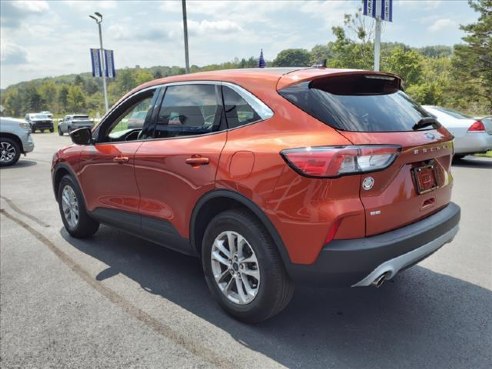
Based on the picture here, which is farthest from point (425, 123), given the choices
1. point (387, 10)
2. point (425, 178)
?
point (387, 10)

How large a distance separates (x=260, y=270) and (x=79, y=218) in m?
2.96

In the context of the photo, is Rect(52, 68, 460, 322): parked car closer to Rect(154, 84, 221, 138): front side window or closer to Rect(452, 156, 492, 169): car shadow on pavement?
Rect(154, 84, 221, 138): front side window

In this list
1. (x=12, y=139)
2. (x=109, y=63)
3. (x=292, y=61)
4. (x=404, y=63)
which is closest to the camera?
(x=292, y=61)

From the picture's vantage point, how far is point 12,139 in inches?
Answer: 511

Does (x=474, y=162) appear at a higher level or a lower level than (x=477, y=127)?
lower

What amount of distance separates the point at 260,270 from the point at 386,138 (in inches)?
45.4

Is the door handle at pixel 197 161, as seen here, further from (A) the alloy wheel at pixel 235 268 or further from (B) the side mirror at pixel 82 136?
(B) the side mirror at pixel 82 136

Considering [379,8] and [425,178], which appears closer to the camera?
[425,178]

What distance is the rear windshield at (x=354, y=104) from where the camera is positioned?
9.10 ft

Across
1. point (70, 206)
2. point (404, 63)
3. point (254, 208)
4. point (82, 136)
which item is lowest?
point (70, 206)

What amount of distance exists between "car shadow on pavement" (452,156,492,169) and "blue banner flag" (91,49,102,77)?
28006mm

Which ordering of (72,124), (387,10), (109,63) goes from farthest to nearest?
1. (109,63)
2. (72,124)
3. (387,10)

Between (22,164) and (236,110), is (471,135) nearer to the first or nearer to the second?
(236,110)

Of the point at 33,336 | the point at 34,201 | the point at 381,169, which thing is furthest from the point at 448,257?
the point at 34,201
